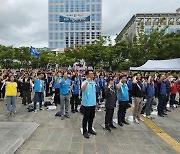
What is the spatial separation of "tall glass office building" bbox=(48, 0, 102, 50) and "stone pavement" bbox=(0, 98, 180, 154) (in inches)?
3275

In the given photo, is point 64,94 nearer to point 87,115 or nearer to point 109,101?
point 109,101

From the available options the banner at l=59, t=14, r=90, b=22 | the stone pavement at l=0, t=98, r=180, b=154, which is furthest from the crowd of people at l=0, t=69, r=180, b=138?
the banner at l=59, t=14, r=90, b=22

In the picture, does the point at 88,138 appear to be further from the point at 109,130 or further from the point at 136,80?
the point at 136,80

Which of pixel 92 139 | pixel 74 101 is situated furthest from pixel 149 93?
pixel 92 139

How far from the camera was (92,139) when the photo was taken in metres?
5.82

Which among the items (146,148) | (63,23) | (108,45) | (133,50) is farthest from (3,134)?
(63,23)

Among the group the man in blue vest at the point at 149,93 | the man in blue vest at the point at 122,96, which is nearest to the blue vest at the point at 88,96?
the man in blue vest at the point at 122,96

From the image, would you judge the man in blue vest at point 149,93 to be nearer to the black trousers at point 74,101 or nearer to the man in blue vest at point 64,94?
the black trousers at point 74,101

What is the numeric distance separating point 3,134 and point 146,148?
370 cm

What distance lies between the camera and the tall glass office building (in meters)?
89.0

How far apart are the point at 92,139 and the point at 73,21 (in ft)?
287

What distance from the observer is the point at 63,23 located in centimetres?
9038

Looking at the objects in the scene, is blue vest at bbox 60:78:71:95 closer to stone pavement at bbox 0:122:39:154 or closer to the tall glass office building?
stone pavement at bbox 0:122:39:154

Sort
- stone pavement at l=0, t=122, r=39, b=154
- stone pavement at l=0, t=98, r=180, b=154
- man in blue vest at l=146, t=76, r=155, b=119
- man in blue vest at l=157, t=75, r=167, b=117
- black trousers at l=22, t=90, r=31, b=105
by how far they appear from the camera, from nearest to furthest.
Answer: stone pavement at l=0, t=122, r=39, b=154 → stone pavement at l=0, t=98, r=180, b=154 → man in blue vest at l=146, t=76, r=155, b=119 → man in blue vest at l=157, t=75, r=167, b=117 → black trousers at l=22, t=90, r=31, b=105
